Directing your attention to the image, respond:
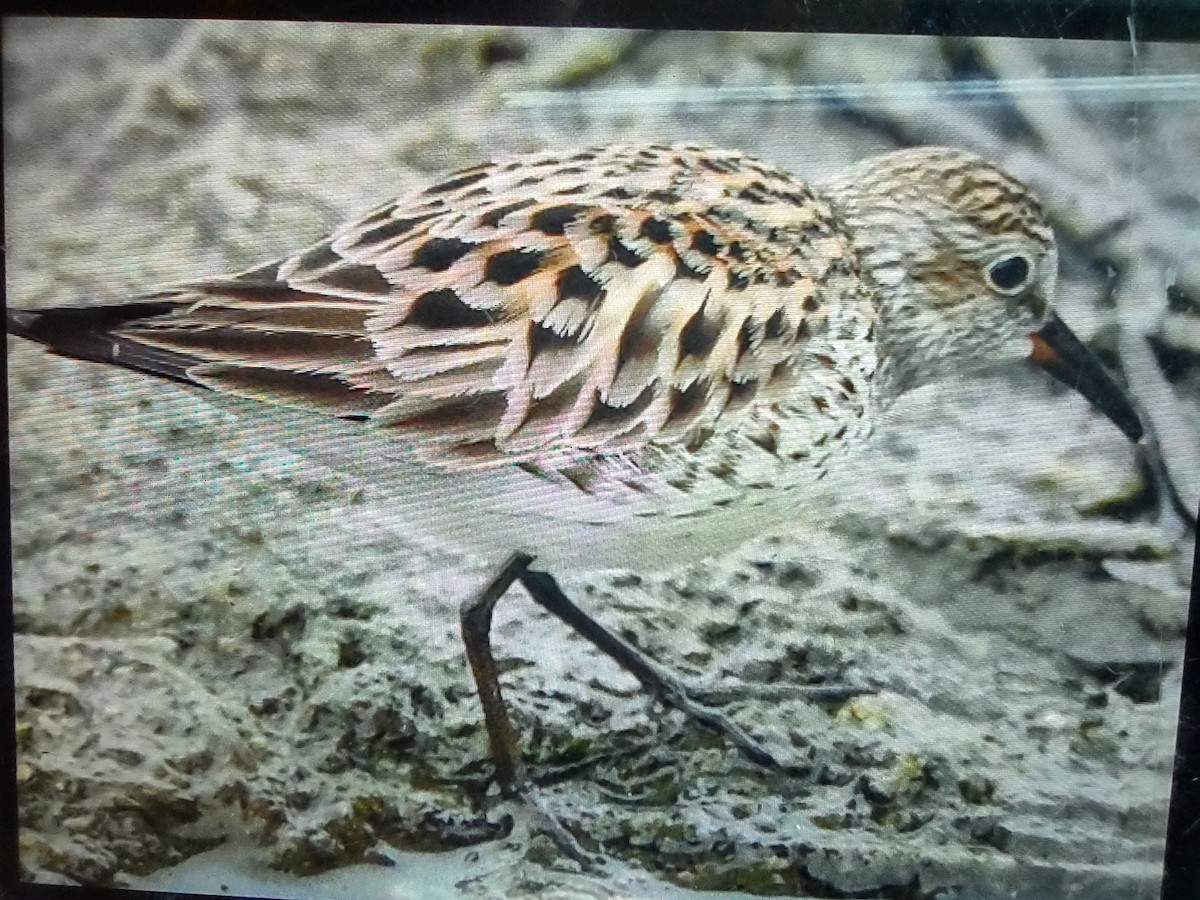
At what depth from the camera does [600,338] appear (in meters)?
0.78

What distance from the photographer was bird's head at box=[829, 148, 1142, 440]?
0.79 m

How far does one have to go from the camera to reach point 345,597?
84 cm

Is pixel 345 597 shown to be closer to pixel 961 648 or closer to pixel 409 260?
pixel 409 260

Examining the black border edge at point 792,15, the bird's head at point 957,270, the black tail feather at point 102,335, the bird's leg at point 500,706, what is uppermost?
the black border edge at point 792,15

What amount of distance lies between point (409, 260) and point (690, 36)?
30cm

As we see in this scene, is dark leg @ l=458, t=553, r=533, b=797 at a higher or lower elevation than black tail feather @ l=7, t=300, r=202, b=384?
lower

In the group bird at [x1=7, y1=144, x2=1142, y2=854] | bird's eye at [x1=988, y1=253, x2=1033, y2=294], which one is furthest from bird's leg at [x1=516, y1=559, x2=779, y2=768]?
bird's eye at [x1=988, y1=253, x2=1033, y2=294]

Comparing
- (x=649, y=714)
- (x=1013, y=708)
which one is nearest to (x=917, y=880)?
(x=1013, y=708)

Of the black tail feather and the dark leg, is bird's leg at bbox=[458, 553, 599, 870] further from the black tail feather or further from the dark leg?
the black tail feather

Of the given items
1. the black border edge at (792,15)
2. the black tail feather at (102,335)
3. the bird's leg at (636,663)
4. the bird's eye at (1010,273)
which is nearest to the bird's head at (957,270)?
the bird's eye at (1010,273)

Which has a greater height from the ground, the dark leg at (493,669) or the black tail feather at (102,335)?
the black tail feather at (102,335)

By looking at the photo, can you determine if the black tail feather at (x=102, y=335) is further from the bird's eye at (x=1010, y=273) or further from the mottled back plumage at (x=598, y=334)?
the bird's eye at (x=1010, y=273)

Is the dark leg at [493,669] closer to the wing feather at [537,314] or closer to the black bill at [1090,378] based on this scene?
the wing feather at [537,314]

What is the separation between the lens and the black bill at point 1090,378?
79 centimetres
